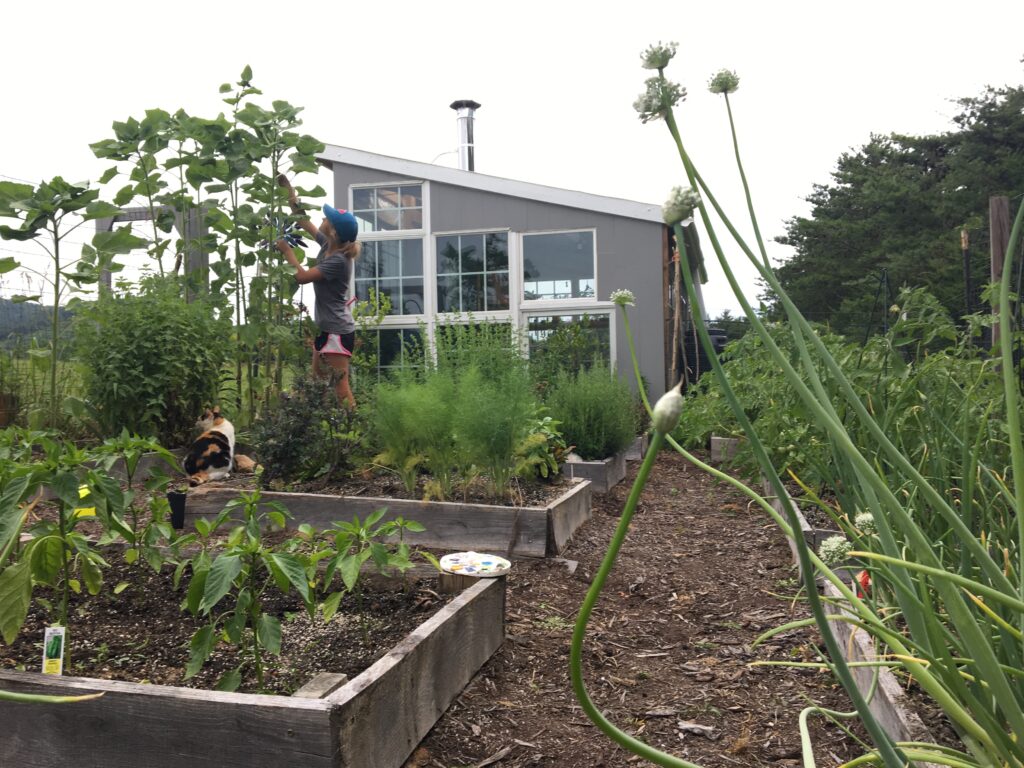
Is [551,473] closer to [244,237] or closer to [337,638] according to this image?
[337,638]

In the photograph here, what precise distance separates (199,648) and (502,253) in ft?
28.4

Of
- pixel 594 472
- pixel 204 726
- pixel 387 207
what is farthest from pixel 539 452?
pixel 387 207

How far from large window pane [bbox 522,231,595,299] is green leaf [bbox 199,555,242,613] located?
826 centimetres

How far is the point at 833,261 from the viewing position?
21.5 meters

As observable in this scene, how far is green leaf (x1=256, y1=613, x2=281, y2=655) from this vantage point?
1.58 meters

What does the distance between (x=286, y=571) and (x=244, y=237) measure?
159 inches

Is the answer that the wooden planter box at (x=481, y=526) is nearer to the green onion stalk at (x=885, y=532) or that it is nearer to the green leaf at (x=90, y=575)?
the green leaf at (x=90, y=575)

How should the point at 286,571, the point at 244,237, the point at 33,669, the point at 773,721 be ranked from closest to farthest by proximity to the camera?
the point at 286,571
the point at 33,669
the point at 773,721
the point at 244,237

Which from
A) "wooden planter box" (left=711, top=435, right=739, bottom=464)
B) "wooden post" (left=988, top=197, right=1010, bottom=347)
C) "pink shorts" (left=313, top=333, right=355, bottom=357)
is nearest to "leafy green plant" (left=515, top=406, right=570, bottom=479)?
"pink shorts" (left=313, top=333, right=355, bottom=357)

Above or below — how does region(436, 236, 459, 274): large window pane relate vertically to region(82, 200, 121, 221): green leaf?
above

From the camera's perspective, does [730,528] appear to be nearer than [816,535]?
No

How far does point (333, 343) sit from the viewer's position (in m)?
5.19

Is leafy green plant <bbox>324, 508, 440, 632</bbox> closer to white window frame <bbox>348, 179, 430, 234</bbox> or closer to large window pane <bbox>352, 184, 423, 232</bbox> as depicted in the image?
white window frame <bbox>348, 179, 430, 234</bbox>

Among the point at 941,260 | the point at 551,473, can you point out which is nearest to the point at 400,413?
the point at 551,473
